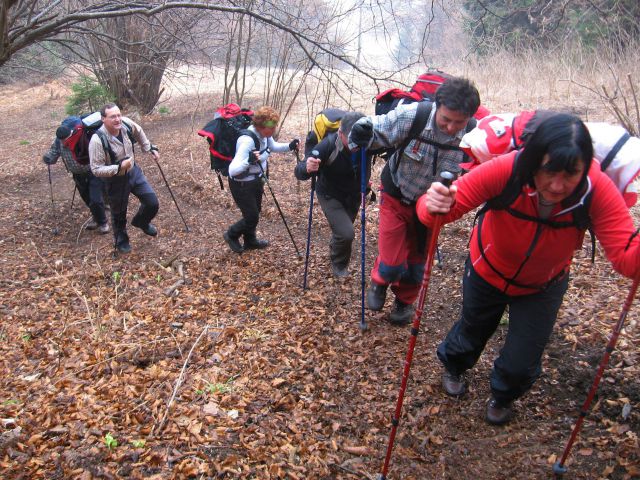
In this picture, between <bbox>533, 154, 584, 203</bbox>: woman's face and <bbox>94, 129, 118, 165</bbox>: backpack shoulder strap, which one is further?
<bbox>94, 129, 118, 165</bbox>: backpack shoulder strap

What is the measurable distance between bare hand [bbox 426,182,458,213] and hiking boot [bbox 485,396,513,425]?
1581mm

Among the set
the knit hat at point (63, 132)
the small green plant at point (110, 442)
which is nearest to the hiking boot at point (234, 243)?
the knit hat at point (63, 132)

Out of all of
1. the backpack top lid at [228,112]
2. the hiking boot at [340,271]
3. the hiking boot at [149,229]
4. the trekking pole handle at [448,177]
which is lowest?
the hiking boot at [149,229]

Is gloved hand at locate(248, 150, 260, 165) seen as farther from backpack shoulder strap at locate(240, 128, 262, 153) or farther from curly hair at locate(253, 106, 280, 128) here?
curly hair at locate(253, 106, 280, 128)

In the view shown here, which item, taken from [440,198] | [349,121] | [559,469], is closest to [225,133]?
[349,121]

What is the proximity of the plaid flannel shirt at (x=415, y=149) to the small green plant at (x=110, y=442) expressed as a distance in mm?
2661

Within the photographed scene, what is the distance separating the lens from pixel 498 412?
315 cm

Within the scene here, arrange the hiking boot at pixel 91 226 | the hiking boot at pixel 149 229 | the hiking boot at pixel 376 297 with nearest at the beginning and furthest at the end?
1. the hiking boot at pixel 376 297
2. the hiking boot at pixel 149 229
3. the hiking boot at pixel 91 226

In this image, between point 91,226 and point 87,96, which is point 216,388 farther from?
point 87,96

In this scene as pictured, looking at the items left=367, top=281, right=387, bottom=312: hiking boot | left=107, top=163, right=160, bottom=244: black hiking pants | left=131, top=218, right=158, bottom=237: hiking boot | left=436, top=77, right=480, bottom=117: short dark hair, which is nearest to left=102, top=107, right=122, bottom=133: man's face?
left=107, top=163, right=160, bottom=244: black hiking pants

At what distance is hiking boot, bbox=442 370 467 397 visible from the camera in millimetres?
→ 3447

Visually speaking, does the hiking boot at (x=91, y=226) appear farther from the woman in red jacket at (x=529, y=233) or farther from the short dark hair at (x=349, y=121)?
the woman in red jacket at (x=529, y=233)

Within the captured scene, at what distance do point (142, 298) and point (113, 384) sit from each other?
192 centimetres

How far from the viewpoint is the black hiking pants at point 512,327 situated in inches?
107
